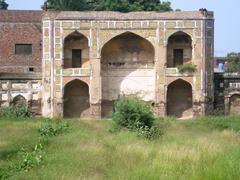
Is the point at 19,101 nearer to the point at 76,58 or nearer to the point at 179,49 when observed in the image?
the point at 76,58

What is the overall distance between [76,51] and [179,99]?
23.5 feet

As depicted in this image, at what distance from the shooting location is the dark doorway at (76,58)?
33.7 metres

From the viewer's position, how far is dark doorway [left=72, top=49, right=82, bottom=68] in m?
33.7

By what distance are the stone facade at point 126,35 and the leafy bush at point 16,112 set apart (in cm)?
118

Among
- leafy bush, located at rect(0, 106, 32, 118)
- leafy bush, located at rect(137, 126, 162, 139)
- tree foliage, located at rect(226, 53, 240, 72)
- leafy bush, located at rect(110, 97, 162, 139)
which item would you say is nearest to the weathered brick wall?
leafy bush, located at rect(0, 106, 32, 118)

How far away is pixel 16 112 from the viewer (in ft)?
105

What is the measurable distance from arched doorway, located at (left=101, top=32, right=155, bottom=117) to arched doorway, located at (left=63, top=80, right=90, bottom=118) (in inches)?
44.8

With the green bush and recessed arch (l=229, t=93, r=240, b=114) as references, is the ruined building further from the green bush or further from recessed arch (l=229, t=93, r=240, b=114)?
the green bush

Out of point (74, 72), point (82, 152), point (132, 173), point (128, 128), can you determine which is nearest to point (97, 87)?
point (74, 72)

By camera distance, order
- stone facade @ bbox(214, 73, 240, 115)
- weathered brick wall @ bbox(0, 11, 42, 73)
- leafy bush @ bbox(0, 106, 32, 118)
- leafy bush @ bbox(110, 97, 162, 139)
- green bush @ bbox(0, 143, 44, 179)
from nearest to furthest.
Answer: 1. green bush @ bbox(0, 143, 44, 179)
2. leafy bush @ bbox(110, 97, 162, 139)
3. leafy bush @ bbox(0, 106, 32, 118)
4. stone facade @ bbox(214, 73, 240, 115)
5. weathered brick wall @ bbox(0, 11, 42, 73)

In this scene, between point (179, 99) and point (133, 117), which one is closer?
point (133, 117)

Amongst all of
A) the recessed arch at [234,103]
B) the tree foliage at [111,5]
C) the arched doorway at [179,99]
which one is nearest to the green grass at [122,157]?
the arched doorway at [179,99]

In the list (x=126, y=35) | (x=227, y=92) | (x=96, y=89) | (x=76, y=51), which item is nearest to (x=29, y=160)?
(x=96, y=89)

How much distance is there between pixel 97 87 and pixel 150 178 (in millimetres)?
21674
